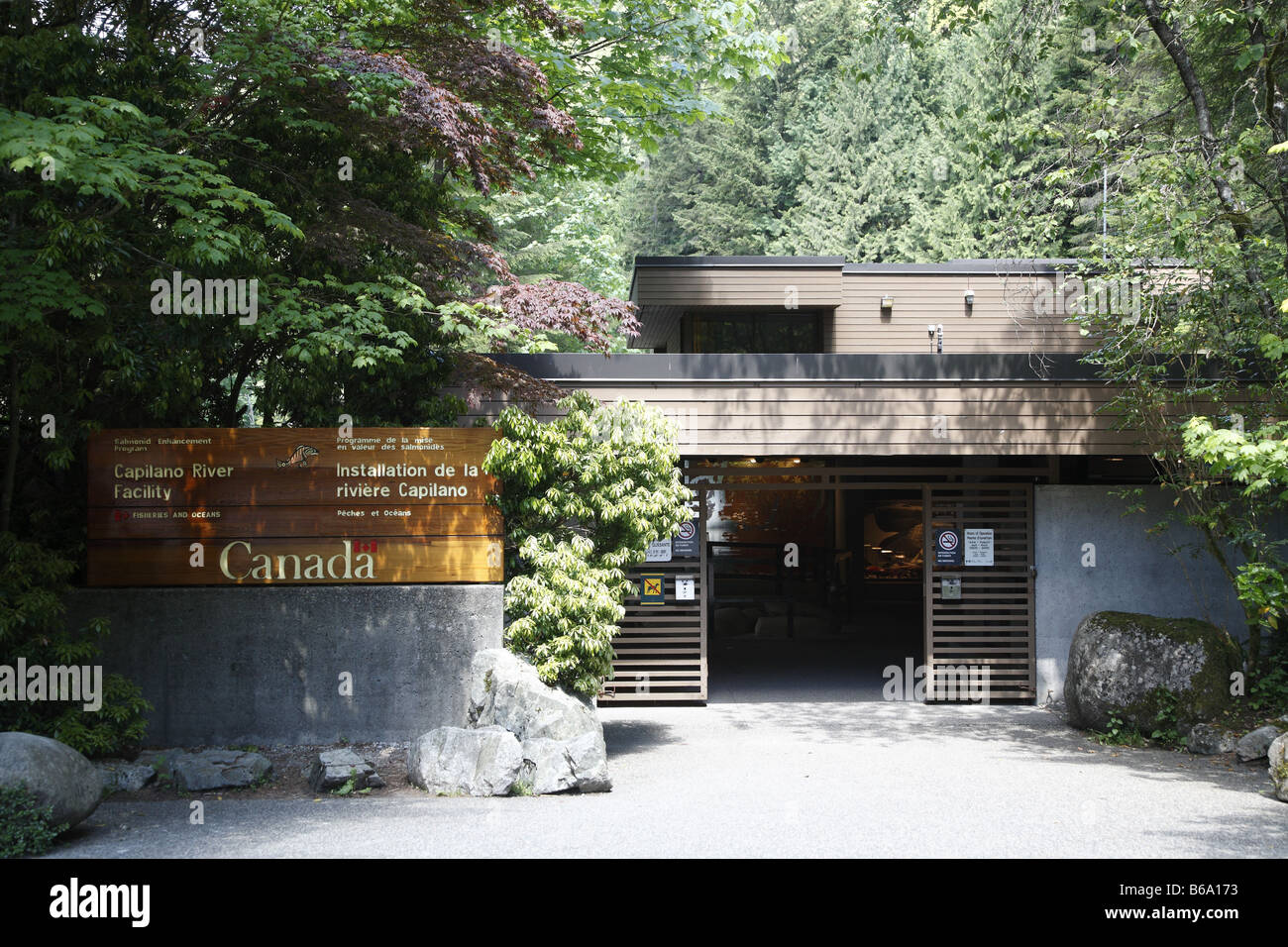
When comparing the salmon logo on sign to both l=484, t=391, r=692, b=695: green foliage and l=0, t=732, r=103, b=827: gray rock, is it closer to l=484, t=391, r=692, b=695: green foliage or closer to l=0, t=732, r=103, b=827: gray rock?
l=484, t=391, r=692, b=695: green foliage

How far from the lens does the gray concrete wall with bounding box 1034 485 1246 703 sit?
12328 mm

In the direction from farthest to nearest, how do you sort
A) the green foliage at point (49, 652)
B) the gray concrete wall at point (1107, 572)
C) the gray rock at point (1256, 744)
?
the gray concrete wall at point (1107, 572)
the gray rock at point (1256, 744)
the green foliage at point (49, 652)

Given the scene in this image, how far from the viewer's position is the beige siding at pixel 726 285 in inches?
651

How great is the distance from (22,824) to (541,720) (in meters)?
3.96

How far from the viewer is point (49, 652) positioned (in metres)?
8.45

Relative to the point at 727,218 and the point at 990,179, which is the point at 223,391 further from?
the point at 727,218

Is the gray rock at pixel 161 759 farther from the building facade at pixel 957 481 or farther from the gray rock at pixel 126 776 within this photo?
the building facade at pixel 957 481

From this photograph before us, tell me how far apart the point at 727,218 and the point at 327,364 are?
31000 millimetres

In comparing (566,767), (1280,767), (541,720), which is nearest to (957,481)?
(1280,767)

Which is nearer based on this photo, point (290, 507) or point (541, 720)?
point (541, 720)

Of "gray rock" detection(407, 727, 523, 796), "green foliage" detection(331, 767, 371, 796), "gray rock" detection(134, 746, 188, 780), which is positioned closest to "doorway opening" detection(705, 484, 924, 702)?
"gray rock" detection(407, 727, 523, 796)

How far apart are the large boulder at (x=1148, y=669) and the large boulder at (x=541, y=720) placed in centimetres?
520

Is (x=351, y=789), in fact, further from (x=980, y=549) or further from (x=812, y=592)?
(x=812, y=592)

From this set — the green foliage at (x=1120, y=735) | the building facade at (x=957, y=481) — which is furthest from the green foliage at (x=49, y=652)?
the green foliage at (x=1120, y=735)
